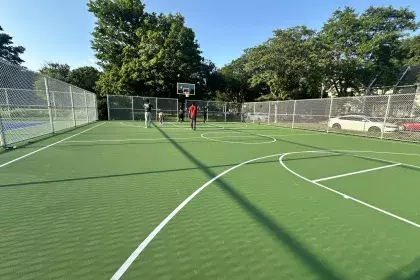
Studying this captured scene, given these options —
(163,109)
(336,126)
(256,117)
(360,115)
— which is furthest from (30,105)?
(256,117)

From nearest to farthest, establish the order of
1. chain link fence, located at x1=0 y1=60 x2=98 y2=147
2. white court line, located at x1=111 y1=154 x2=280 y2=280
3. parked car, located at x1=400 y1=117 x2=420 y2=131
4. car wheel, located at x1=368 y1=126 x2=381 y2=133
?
1. white court line, located at x1=111 y1=154 x2=280 y2=280
2. chain link fence, located at x1=0 y1=60 x2=98 y2=147
3. parked car, located at x1=400 y1=117 x2=420 y2=131
4. car wheel, located at x1=368 y1=126 x2=381 y2=133

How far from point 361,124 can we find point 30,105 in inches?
682

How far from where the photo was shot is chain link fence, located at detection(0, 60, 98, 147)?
765cm

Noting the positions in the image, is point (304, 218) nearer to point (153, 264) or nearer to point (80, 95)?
point (153, 264)

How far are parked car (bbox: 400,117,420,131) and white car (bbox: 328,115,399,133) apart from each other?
275 millimetres

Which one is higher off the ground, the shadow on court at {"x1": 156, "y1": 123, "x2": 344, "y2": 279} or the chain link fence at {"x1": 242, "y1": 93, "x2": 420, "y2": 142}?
the chain link fence at {"x1": 242, "y1": 93, "x2": 420, "y2": 142}

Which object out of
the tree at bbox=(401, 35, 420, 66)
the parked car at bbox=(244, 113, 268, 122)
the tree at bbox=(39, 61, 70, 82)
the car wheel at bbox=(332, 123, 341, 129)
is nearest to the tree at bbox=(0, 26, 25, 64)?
the tree at bbox=(39, 61, 70, 82)

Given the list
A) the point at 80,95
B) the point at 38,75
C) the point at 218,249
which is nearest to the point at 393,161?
the point at 218,249

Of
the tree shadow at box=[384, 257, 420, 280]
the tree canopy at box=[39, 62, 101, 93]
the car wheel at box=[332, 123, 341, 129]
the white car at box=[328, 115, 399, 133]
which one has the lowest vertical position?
the tree shadow at box=[384, 257, 420, 280]

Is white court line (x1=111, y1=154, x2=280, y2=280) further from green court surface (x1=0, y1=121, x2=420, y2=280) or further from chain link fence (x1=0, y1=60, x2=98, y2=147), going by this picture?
chain link fence (x1=0, y1=60, x2=98, y2=147)

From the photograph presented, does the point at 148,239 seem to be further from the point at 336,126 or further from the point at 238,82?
the point at 238,82

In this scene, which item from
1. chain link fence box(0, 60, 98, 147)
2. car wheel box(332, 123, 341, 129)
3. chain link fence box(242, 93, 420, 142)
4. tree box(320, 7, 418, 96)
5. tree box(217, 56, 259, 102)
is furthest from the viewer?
tree box(217, 56, 259, 102)

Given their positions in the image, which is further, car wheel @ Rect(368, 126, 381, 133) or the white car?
car wheel @ Rect(368, 126, 381, 133)

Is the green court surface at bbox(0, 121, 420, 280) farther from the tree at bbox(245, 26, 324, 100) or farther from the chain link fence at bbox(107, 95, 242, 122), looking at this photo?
the tree at bbox(245, 26, 324, 100)
